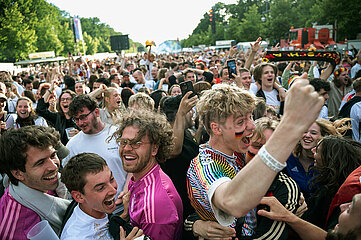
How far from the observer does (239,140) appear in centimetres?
216

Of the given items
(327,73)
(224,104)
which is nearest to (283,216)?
(224,104)

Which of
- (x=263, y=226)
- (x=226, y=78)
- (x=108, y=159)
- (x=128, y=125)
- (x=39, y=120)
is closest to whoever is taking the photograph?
(x=263, y=226)

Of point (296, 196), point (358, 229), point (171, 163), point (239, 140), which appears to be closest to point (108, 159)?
point (171, 163)

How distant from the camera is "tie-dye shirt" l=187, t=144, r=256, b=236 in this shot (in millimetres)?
1785

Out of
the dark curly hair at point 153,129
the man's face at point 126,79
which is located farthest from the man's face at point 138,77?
the dark curly hair at point 153,129

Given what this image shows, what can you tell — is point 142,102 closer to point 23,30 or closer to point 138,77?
point 138,77

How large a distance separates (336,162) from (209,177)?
148 centimetres

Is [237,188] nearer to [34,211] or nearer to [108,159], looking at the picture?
[34,211]

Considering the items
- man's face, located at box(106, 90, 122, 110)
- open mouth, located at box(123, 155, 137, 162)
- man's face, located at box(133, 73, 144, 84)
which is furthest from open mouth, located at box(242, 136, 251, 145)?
man's face, located at box(133, 73, 144, 84)

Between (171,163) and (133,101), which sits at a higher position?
(133,101)

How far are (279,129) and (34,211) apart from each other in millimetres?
2116

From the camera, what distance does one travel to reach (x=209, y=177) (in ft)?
5.87

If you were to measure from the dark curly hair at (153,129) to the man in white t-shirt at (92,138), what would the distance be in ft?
3.33

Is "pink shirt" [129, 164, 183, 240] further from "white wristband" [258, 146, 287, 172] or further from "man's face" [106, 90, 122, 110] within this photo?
"man's face" [106, 90, 122, 110]
